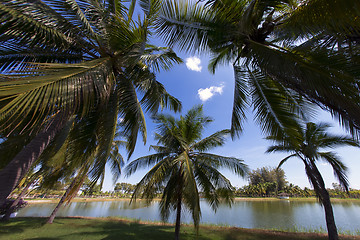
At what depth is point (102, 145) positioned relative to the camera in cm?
352

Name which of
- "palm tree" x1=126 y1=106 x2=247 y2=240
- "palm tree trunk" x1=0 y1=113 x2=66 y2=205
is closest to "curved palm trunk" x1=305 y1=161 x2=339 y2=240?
"palm tree" x1=126 y1=106 x2=247 y2=240

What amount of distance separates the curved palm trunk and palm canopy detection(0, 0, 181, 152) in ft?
28.5

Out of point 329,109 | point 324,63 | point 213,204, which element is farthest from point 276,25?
point 213,204

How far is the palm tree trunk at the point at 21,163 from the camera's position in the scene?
2.57m

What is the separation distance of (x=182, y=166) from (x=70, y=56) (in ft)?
20.3

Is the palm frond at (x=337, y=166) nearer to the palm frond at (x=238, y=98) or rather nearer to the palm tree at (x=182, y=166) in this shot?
the palm tree at (x=182, y=166)

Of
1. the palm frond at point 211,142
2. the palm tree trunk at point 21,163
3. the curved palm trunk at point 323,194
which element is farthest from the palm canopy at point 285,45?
the curved palm trunk at point 323,194

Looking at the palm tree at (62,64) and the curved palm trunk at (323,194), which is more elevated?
the palm tree at (62,64)

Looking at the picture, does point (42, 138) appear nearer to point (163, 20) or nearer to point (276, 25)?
point (163, 20)

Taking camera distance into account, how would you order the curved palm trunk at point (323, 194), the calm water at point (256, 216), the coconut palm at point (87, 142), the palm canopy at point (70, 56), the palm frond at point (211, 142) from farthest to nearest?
the calm water at point (256, 216) < the palm frond at point (211, 142) < the curved palm trunk at point (323, 194) < the coconut palm at point (87, 142) < the palm canopy at point (70, 56)

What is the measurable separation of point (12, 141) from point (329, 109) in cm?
696

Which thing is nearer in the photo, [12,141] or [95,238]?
[12,141]

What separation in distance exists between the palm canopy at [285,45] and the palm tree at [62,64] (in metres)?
1.10

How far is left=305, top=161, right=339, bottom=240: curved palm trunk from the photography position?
282 inches
